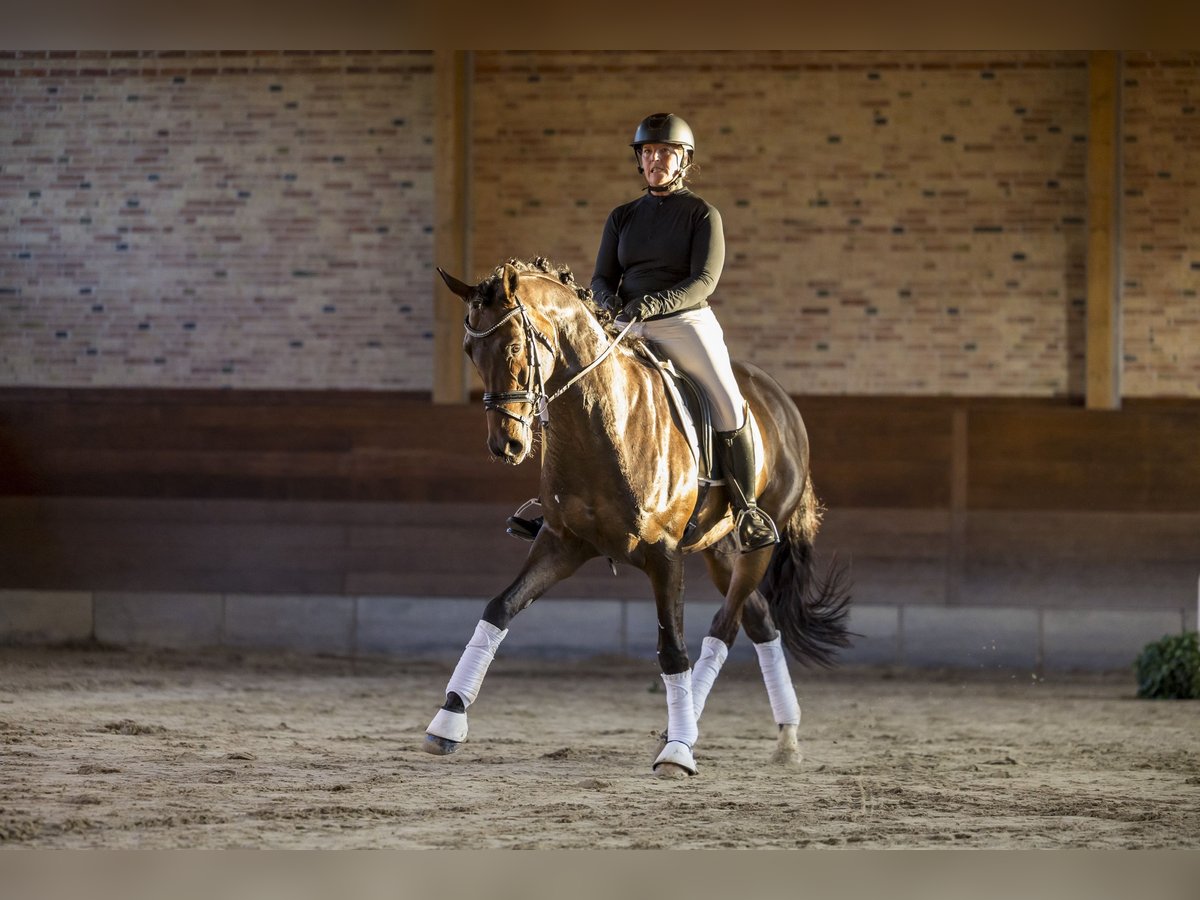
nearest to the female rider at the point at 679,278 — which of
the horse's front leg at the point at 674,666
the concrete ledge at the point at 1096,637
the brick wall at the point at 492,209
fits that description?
the horse's front leg at the point at 674,666

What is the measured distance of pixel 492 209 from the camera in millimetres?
10727

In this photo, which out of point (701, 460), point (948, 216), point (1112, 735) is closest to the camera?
point (701, 460)

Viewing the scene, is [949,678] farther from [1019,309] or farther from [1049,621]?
[1019,309]

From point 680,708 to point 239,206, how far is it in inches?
270

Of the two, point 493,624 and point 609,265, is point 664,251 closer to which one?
point 609,265

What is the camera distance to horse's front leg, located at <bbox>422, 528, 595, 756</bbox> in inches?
201

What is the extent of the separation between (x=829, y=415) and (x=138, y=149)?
5776 mm

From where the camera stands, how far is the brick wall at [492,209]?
10.5 meters

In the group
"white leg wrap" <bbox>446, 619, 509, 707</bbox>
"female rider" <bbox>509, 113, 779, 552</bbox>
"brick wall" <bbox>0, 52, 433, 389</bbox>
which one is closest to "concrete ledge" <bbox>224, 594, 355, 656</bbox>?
"brick wall" <bbox>0, 52, 433, 389</bbox>

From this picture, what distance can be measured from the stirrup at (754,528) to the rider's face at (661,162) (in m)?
1.38

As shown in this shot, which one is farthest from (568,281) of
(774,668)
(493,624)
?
(774,668)

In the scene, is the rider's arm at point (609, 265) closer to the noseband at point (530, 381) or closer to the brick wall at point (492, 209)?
the noseband at point (530, 381)

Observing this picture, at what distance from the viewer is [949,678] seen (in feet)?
32.3
